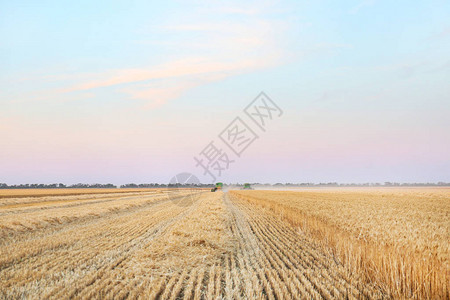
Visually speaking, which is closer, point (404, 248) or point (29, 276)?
point (29, 276)

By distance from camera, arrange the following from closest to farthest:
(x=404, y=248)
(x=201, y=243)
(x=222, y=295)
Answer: (x=222, y=295), (x=404, y=248), (x=201, y=243)

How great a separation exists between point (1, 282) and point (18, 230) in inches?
336

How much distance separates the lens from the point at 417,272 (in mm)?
6070

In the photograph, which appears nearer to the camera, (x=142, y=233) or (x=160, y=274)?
Answer: (x=160, y=274)

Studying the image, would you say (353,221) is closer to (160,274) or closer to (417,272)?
(417,272)

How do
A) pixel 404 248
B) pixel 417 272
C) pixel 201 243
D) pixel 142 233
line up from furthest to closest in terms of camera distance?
pixel 142 233
pixel 201 243
pixel 404 248
pixel 417 272

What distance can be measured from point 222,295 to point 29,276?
4425 mm

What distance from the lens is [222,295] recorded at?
5.59 m

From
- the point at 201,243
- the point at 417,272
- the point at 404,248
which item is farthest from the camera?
the point at 201,243

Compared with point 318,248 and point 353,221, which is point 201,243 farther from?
point 353,221

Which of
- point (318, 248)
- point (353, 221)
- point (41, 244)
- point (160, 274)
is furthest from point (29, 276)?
point (353, 221)

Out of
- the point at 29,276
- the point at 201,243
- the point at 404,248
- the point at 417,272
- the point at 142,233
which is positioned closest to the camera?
the point at 417,272

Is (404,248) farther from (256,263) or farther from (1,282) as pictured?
(1,282)

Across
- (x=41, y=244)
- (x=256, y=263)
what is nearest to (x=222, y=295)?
(x=256, y=263)
